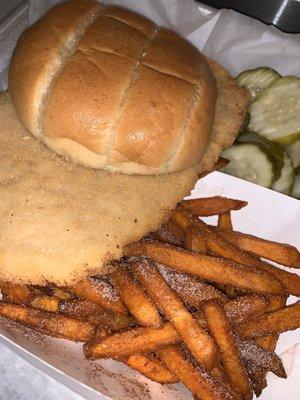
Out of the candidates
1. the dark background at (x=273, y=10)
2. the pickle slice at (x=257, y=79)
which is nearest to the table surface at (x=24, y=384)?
the pickle slice at (x=257, y=79)

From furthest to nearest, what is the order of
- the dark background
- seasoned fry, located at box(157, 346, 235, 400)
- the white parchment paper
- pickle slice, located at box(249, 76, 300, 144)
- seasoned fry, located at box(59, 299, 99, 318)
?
the dark background → pickle slice, located at box(249, 76, 300, 144) → seasoned fry, located at box(59, 299, 99, 318) → the white parchment paper → seasoned fry, located at box(157, 346, 235, 400)

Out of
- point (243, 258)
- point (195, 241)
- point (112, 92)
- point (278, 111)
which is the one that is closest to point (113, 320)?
point (195, 241)

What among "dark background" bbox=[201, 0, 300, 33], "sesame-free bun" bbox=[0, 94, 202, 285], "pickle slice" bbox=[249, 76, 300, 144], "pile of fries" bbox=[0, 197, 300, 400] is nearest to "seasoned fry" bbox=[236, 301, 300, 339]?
"pile of fries" bbox=[0, 197, 300, 400]

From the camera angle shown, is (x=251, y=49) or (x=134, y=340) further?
(x=251, y=49)

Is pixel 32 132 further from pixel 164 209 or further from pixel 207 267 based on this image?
pixel 207 267

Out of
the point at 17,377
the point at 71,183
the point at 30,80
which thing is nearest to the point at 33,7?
the point at 30,80

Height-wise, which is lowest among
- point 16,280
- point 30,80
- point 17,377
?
point 17,377

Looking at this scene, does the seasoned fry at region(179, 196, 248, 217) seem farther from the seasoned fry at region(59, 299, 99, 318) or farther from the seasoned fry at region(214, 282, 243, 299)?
the seasoned fry at region(59, 299, 99, 318)
